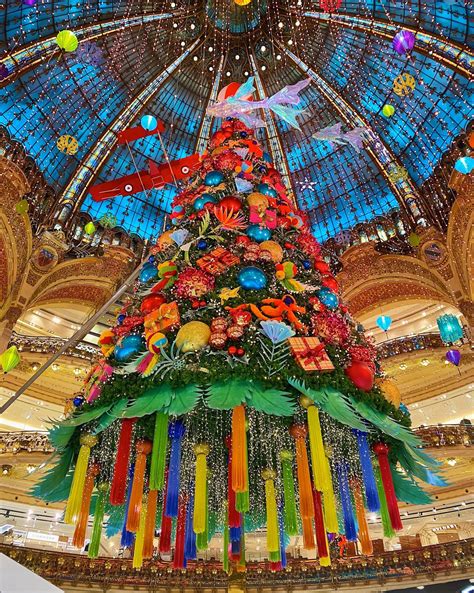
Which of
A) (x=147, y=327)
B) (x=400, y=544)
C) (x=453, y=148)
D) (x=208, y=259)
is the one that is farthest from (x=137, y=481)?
(x=453, y=148)

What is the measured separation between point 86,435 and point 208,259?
6.56ft

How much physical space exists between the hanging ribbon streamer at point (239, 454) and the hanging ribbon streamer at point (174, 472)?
0.57 metres

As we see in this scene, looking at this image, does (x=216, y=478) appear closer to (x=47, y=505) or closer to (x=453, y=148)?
(x=47, y=505)

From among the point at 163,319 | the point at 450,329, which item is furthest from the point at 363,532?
the point at 450,329

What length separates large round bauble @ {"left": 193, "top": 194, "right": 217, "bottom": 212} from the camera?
17.3ft

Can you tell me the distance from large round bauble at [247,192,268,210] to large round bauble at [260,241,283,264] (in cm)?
54

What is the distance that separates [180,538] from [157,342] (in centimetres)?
253

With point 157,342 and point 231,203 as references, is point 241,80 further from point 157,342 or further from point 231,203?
point 157,342

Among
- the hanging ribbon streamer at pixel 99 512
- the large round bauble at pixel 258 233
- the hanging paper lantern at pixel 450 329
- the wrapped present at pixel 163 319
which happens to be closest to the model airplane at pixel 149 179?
the large round bauble at pixel 258 233

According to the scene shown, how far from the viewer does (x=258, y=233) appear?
4906 mm

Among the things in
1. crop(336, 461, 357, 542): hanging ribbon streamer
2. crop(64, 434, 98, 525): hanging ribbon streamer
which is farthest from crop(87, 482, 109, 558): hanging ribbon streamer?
crop(336, 461, 357, 542): hanging ribbon streamer

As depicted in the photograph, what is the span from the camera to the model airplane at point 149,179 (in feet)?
33.3

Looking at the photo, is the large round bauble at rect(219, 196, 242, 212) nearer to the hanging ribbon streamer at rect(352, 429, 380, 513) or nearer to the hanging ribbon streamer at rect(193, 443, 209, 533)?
the hanging ribbon streamer at rect(193, 443, 209, 533)

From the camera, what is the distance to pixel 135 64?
18.7 metres
